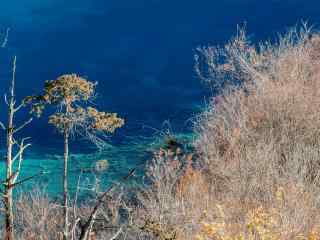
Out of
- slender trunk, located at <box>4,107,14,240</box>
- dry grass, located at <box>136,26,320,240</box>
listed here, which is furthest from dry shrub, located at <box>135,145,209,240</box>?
slender trunk, located at <box>4,107,14,240</box>

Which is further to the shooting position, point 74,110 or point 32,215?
point 32,215

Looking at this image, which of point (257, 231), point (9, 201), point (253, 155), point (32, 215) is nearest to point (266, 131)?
point (253, 155)

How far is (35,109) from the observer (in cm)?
1956

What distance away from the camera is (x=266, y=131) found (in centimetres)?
3556

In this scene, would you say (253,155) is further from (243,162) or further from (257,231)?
(257,231)

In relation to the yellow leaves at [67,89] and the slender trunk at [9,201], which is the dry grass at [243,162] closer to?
the yellow leaves at [67,89]

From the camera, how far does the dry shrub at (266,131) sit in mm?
25156

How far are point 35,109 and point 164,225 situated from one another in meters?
7.75

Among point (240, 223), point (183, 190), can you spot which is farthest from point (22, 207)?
point (240, 223)

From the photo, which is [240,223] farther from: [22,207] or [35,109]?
[22,207]

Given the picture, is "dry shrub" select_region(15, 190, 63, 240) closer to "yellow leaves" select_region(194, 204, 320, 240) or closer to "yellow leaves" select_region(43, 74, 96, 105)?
"yellow leaves" select_region(43, 74, 96, 105)

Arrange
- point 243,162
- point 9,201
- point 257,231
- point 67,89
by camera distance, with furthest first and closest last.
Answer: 1. point 243,162
2. point 67,89
3. point 257,231
4. point 9,201

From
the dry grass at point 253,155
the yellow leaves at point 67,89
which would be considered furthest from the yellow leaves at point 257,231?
the yellow leaves at point 67,89

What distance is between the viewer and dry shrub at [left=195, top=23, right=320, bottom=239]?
25.2m
